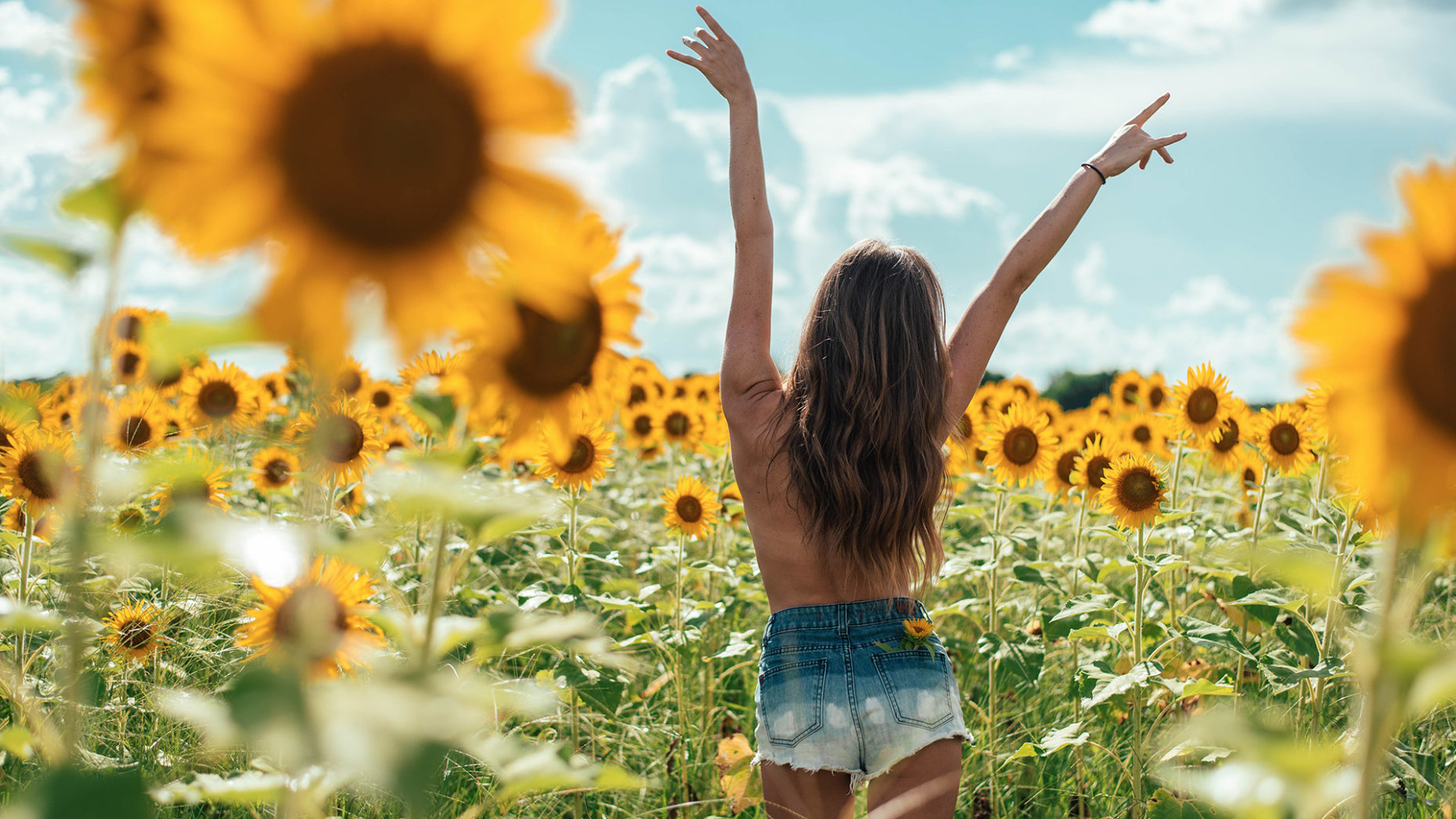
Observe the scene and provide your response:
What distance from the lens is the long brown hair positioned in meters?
2.67

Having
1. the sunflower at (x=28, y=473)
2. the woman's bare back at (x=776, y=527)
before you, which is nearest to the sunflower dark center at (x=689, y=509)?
the woman's bare back at (x=776, y=527)

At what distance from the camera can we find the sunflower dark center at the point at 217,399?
4805mm

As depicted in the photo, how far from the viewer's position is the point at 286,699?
1.95 ft

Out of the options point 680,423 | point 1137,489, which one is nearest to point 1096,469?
point 1137,489

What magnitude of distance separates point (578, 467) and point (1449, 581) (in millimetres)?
4734

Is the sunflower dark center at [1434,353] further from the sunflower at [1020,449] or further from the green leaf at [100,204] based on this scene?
the sunflower at [1020,449]

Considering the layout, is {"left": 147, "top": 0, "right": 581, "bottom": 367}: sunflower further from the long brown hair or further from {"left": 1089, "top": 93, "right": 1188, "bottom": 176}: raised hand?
{"left": 1089, "top": 93, "right": 1188, "bottom": 176}: raised hand

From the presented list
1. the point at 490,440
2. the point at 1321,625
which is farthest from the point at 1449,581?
the point at 490,440

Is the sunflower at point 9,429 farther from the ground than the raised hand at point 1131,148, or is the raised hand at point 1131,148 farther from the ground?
the raised hand at point 1131,148

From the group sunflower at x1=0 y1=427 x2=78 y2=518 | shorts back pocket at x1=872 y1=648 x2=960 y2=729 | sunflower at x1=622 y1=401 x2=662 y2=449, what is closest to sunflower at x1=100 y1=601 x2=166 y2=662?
sunflower at x1=0 y1=427 x2=78 y2=518

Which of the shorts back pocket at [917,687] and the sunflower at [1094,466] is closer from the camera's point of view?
the shorts back pocket at [917,687]

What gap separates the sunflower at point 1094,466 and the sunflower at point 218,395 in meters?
4.19

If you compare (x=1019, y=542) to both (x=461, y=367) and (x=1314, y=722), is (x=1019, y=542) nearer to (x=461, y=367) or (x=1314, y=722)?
(x=1314, y=722)

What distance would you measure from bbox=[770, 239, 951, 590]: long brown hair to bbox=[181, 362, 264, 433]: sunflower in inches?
131
